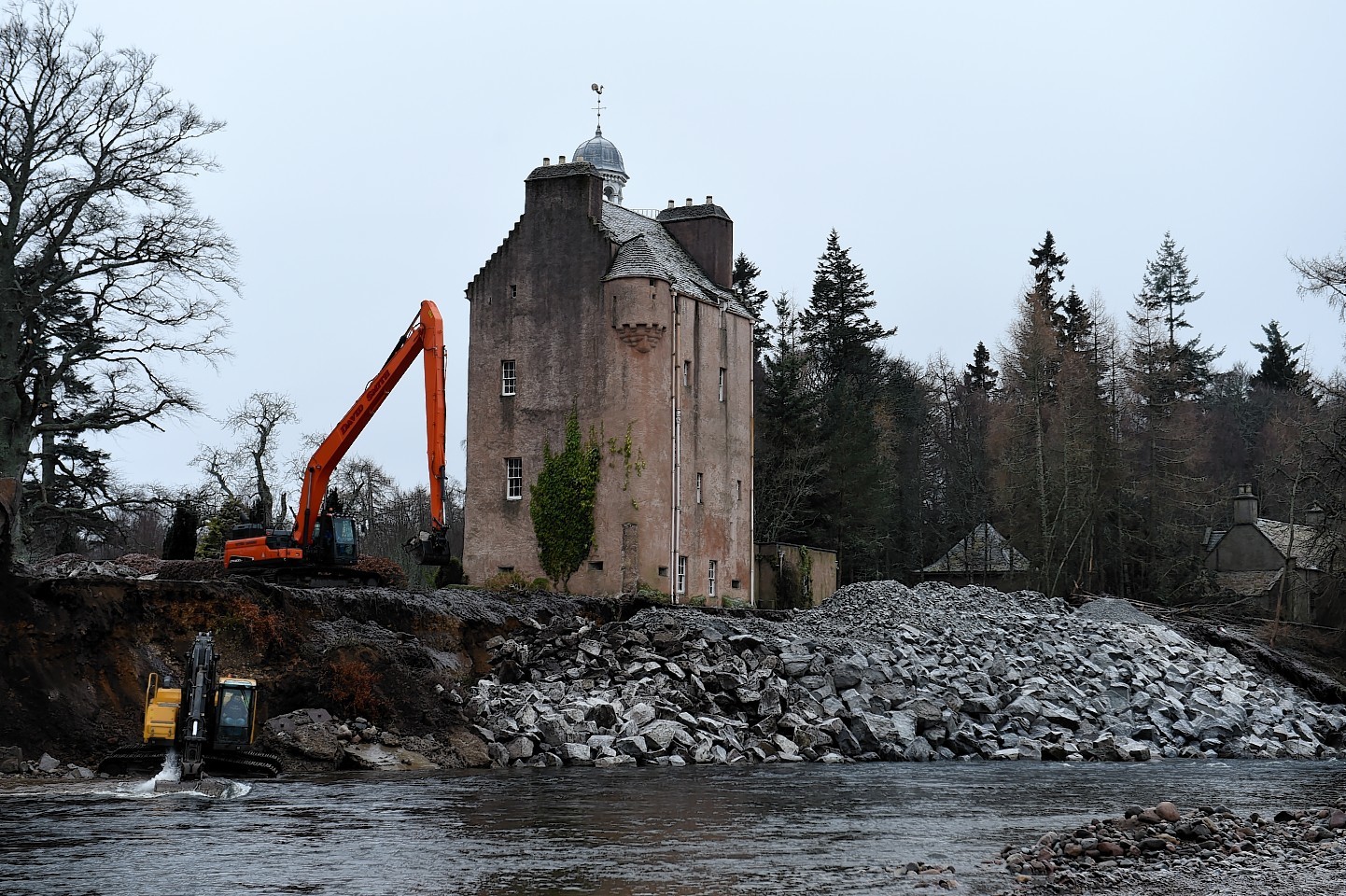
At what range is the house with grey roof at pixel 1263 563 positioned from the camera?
45.3 metres

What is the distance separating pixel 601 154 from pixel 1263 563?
1276 inches

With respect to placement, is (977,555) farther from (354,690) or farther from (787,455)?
(354,690)

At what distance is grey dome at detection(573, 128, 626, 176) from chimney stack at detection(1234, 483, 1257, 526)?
29.3 meters

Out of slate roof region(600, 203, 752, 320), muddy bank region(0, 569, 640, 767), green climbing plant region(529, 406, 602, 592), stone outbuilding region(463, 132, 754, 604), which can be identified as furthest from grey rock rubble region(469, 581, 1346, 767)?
slate roof region(600, 203, 752, 320)

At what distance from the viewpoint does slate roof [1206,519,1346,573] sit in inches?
1369

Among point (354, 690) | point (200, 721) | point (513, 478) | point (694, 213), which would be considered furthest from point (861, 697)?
point (694, 213)

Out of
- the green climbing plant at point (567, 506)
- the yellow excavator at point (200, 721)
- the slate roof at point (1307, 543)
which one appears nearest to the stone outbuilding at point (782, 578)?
the green climbing plant at point (567, 506)

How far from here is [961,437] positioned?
7512 cm

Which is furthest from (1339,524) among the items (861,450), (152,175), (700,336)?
(152,175)

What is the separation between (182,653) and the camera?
24016 mm

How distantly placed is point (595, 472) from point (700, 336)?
5.86m

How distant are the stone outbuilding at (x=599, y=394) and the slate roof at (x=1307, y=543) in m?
17.0

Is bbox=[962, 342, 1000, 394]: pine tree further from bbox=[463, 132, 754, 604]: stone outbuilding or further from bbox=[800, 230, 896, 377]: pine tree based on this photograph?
bbox=[463, 132, 754, 604]: stone outbuilding

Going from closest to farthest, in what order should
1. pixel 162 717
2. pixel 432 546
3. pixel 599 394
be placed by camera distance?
pixel 162 717, pixel 432 546, pixel 599 394
